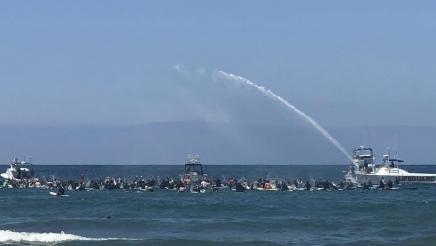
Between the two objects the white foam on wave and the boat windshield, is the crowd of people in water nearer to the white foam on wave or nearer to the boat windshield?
the boat windshield

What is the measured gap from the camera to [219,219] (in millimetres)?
59562

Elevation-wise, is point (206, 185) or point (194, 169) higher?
point (194, 169)

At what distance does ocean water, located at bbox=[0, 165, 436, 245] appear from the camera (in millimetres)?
47875

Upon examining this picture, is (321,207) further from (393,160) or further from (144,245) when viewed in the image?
(393,160)

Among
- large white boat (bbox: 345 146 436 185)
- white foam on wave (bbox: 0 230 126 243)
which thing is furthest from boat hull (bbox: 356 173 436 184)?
white foam on wave (bbox: 0 230 126 243)

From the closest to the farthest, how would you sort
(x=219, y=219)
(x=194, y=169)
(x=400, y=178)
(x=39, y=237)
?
(x=39, y=237), (x=219, y=219), (x=194, y=169), (x=400, y=178)

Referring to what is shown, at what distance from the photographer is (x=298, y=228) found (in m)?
53.8

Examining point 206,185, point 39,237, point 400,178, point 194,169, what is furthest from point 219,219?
point 400,178

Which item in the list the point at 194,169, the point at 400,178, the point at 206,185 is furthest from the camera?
the point at 400,178

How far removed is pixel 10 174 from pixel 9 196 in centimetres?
3489

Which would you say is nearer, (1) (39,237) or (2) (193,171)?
(1) (39,237)

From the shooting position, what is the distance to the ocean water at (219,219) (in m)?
47.9

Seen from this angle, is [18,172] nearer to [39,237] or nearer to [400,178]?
[400,178]

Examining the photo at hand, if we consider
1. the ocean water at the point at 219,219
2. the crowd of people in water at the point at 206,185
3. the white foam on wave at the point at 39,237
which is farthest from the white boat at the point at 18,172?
the white foam on wave at the point at 39,237
